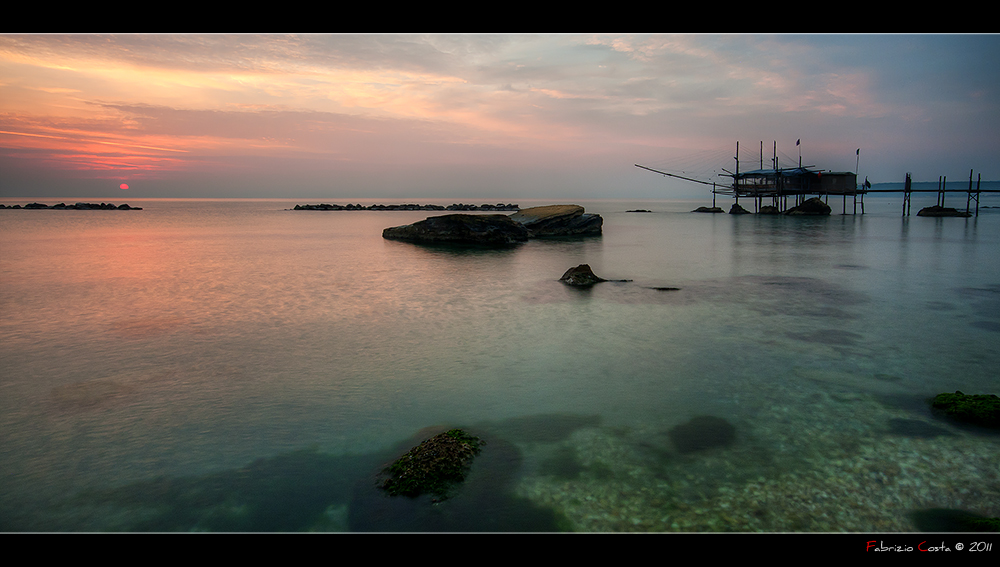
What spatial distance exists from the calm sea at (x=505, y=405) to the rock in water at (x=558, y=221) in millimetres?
19500

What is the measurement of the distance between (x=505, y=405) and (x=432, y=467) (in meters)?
1.87

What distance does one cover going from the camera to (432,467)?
4.36 metres

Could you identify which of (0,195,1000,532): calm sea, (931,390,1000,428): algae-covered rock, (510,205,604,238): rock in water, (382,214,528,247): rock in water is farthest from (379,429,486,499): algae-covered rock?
(510,205,604,238): rock in water

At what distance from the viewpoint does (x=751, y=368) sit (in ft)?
24.1

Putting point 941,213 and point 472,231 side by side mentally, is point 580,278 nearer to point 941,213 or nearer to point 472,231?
point 472,231

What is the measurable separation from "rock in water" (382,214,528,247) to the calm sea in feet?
43.8

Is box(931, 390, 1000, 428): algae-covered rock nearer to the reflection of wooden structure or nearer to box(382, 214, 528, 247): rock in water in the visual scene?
box(382, 214, 528, 247): rock in water

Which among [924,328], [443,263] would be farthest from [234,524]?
[443,263]

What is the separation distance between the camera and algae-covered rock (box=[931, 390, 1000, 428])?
5.28 metres

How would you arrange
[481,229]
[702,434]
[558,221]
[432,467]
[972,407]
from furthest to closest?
[558,221] → [481,229] → [972,407] → [702,434] → [432,467]

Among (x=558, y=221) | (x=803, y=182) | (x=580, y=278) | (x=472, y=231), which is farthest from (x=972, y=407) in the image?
(x=803, y=182)

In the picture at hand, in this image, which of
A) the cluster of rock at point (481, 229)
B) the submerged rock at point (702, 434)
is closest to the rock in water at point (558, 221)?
the cluster of rock at point (481, 229)

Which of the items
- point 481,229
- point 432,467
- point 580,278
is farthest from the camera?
point 481,229
